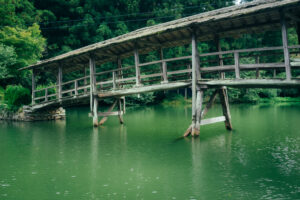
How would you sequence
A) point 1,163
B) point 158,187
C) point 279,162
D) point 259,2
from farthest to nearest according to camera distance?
1. point 259,2
2. point 1,163
3. point 279,162
4. point 158,187

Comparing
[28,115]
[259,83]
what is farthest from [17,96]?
[259,83]

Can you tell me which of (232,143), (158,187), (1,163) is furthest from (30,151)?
(232,143)

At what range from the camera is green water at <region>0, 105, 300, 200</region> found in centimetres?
630

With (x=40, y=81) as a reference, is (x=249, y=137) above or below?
below

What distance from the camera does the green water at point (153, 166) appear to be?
248 inches

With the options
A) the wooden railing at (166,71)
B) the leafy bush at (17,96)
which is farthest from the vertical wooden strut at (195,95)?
the leafy bush at (17,96)

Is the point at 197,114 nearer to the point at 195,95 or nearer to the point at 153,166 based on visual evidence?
the point at 195,95

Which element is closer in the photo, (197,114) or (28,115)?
(197,114)

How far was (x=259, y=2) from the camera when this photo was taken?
37.3 feet

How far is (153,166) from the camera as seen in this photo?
8.29m

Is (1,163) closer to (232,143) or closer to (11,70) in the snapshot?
(232,143)

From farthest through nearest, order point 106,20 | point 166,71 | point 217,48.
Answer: point 106,20 → point 217,48 → point 166,71

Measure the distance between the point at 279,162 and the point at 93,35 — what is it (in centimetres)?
3441

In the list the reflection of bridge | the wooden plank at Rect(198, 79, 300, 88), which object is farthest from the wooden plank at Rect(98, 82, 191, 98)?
the wooden plank at Rect(198, 79, 300, 88)
